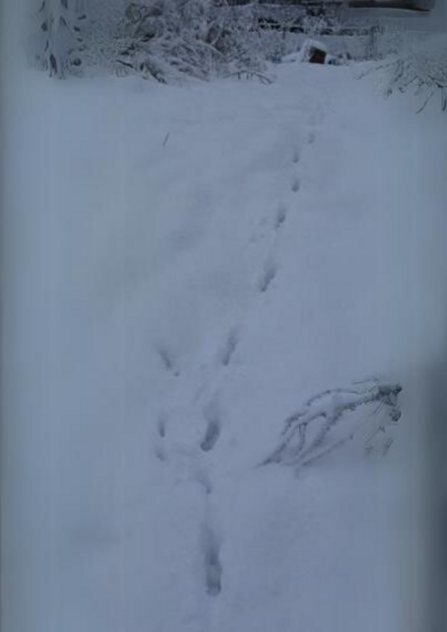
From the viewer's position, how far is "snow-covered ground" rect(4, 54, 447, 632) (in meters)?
1.32

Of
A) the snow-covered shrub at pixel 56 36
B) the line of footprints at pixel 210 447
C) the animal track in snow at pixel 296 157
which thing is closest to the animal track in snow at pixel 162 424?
the line of footprints at pixel 210 447

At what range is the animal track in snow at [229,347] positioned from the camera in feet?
4.45

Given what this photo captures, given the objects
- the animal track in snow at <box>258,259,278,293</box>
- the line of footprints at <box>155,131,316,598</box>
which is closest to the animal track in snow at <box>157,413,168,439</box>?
the line of footprints at <box>155,131,316,598</box>

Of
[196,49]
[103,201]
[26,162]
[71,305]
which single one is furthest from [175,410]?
[196,49]

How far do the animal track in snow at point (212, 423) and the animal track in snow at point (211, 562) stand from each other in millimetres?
128

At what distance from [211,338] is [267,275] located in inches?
5.1

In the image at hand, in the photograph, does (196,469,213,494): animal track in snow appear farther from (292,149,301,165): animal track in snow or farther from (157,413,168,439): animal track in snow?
(292,149,301,165): animal track in snow

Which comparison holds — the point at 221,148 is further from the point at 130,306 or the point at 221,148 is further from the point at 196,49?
the point at 130,306

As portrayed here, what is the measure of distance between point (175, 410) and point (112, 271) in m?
0.23

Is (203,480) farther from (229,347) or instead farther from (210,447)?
(229,347)

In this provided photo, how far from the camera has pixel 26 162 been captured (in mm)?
1332

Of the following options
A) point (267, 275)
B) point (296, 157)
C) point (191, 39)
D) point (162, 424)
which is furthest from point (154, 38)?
point (162, 424)

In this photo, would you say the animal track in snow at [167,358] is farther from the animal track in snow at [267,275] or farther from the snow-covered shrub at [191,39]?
the snow-covered shrub at [191,39]

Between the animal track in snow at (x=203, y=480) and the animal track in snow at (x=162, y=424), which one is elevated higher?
the animal track in snow at (x=162, y=424)
